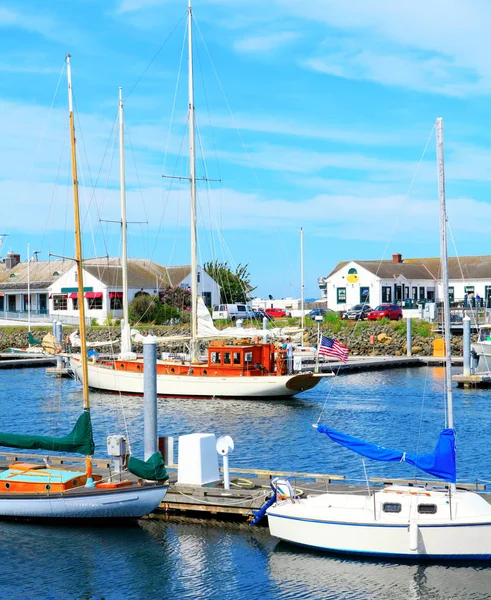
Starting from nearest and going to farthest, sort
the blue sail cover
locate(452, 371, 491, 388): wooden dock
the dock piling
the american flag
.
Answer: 1. the blue sail cover
2. the dock piling
3. the american flag
4. locate(452, 371, 491, 388): wooden dock

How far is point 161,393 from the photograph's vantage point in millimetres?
49156

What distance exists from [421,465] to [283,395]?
29108mm

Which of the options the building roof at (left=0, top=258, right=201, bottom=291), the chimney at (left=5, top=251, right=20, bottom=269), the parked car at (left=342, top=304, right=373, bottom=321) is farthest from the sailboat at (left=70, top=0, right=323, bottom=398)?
the chimney at (left=5, top=251, right=20, bottom=269)

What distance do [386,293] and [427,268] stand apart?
31.5 feet

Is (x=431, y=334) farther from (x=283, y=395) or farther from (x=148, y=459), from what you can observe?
(x=148, y=459)

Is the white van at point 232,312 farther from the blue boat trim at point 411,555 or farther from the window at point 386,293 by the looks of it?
the blue boat trim at point 411,555

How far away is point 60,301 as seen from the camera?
95.1 metres

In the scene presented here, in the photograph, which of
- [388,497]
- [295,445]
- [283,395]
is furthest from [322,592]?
[283,395]

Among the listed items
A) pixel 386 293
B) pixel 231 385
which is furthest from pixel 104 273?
pixel 231 385

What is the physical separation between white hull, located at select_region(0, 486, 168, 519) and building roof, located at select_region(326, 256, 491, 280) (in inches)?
2646

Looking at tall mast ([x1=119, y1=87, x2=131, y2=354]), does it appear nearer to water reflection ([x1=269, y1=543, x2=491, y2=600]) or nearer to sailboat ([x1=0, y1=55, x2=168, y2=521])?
sailboat ([x1=0, y1=55, x2=168, y2=521])

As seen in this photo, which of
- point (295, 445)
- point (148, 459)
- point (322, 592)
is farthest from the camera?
point (295, 445)

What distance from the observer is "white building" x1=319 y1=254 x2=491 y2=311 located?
8838cm

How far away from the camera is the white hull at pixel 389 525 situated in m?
18.2
